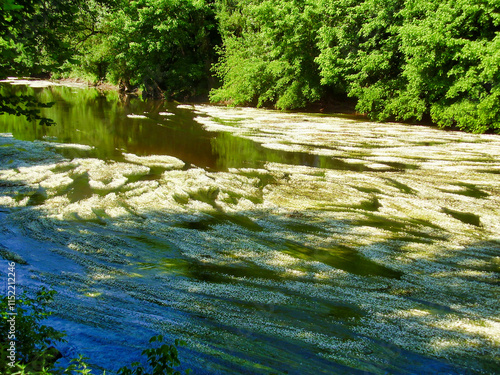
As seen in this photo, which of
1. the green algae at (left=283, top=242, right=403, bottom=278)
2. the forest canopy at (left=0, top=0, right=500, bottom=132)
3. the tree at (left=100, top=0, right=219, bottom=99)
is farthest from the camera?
the tree at (left=100, top=0, right=219, bottom=99)

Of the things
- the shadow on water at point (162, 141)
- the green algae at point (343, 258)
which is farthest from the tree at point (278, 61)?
the green algae at point (343, 258)

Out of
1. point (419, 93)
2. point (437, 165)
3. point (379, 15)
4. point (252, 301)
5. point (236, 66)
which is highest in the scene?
point (379, 15)

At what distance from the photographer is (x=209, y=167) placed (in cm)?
1160

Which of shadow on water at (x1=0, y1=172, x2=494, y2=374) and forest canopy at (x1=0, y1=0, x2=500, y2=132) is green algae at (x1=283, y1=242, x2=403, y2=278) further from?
forest canopy at (x1=0, y1=0, x2=500, y2=132)

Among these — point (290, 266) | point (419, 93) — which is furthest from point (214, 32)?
point (290, 266)

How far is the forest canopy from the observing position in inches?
559

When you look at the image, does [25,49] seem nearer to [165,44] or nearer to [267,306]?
[267,306]

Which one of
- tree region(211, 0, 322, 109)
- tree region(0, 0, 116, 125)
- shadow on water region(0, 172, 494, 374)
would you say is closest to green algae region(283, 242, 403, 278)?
shadow on water region(0, 172, 494, 374)

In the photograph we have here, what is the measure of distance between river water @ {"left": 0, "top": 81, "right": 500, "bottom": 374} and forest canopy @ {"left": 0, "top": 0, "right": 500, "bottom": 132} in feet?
9.04

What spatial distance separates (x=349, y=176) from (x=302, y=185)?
5.29 feet

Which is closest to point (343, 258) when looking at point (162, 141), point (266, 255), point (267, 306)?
point (266, 255)

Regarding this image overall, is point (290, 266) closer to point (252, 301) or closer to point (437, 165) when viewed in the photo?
point (252, 301)

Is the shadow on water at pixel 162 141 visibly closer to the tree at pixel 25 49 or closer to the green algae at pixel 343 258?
the green algae at pixel 343 258

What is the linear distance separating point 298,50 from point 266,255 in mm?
24161
